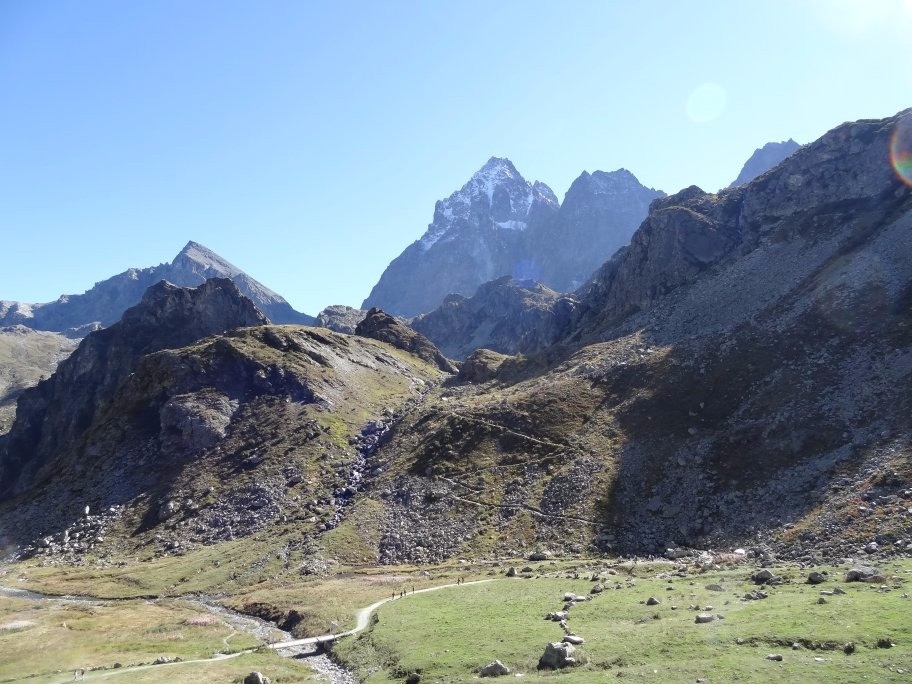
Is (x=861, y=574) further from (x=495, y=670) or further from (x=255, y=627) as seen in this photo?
(x=255, y=627)

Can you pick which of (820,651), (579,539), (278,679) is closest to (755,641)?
(820,651)

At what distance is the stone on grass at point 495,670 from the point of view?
111 ft

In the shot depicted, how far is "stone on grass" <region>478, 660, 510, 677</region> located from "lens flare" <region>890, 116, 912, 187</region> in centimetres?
13613

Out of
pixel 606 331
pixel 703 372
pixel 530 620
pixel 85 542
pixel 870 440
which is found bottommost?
pixel 85 542

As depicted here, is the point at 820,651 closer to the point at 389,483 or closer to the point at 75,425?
the point at 389,483

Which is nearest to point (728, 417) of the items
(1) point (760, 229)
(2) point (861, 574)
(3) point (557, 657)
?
(2) point (861, 574)

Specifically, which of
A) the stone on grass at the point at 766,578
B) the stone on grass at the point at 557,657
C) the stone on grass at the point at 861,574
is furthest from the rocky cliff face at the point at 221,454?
the stone on grass at the point at 861,574

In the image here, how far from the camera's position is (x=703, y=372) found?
4043 inches

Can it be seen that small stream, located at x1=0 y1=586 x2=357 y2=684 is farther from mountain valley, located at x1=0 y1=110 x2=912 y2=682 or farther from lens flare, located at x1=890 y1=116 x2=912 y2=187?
lens flare, located at x1=890 y1=116 x2=912 y2=187

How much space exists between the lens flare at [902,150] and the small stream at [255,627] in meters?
140

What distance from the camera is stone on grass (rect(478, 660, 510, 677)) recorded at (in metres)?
33.9

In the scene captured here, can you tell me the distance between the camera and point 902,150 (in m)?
130

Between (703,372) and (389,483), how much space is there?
5537cm

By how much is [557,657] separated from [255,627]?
39537 millimetres
